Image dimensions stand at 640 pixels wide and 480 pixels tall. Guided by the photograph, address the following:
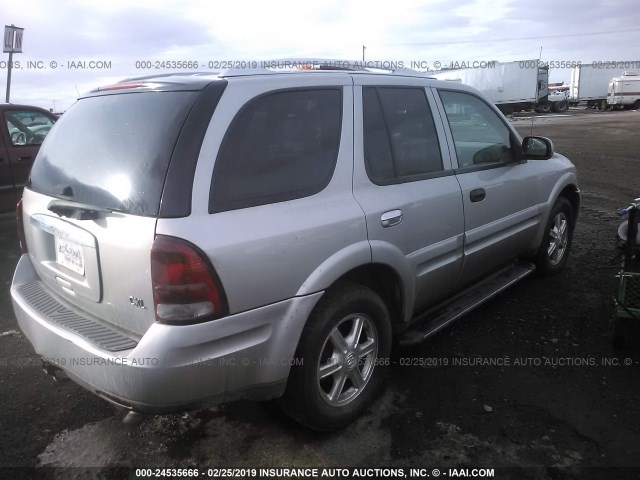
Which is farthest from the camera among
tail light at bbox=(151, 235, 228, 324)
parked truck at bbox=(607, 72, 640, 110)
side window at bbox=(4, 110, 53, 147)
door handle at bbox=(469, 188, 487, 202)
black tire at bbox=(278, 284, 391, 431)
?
parked truck at bbox=(607, 72, 640, 110)

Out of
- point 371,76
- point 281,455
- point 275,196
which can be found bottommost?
point 281,455

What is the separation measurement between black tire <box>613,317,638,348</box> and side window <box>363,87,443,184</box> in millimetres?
1584

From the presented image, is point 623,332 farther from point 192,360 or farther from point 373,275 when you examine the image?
point 192,360

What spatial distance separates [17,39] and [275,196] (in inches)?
352

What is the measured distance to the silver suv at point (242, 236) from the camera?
209cm

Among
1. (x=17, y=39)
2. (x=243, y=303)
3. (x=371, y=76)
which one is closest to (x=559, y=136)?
(x=17, y=39)

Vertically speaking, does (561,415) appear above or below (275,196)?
below

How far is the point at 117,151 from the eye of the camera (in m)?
2.34

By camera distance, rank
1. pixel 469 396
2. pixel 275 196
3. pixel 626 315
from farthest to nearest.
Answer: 1. pixel 626 315
2. pixel 469 396
3. pixel 275 196

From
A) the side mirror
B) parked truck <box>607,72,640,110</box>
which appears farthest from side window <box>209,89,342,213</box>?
parked truck <box>607,72,640,110</box>

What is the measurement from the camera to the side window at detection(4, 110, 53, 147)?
665 centimetres

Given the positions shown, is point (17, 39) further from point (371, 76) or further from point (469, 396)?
point (469, 396)

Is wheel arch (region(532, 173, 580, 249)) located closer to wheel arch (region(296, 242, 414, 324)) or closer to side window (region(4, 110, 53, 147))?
wheel arch (region(296, 242, 414, 324))

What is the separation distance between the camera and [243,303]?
216cm
